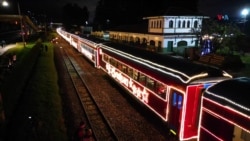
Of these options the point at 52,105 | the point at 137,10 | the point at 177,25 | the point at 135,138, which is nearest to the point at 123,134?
the point at 135,138

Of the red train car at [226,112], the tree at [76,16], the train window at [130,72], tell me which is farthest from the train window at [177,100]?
the tree at [76,16]

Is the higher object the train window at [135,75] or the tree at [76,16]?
the tree at [76,16]

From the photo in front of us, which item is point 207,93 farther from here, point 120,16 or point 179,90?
point 120,16

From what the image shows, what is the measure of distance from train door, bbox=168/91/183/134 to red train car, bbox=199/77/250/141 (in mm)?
1095

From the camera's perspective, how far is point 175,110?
32.0 feet

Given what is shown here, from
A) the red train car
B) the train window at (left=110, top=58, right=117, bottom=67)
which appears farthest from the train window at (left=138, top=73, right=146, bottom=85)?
the train window at (left=110, top=58, right=117, bottom=67)

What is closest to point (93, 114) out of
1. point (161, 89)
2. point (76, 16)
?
point (161, 89)

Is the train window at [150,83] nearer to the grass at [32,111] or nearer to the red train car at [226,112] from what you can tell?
the red train car at [226,112]

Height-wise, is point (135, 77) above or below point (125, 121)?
above

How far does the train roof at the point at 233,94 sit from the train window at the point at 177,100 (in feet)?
4.18

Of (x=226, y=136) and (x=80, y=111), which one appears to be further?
(x=80, y=111)

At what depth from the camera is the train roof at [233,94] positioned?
692 centimetres

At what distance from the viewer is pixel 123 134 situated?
11344 millimetres

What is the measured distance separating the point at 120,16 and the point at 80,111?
73372mm
